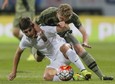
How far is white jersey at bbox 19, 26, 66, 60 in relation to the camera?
11.2 metres

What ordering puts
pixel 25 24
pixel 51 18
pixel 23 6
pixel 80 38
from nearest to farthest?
pixel 25 24, pixel 51 18, pixel 23 6, pixel 80 38

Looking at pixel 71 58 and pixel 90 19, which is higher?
pixel 71 58

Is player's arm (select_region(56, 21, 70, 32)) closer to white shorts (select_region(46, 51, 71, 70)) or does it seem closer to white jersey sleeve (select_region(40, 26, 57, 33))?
white jersey sleeve (select_region(40, 26, 57, 33))

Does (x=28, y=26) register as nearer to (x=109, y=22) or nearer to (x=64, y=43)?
(x=64, y=43)

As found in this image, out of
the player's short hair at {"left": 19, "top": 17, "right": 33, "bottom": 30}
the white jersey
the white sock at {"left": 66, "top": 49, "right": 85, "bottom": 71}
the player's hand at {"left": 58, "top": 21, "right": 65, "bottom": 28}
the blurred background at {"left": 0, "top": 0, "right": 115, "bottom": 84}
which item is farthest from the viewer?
the blurred background at {"left": 0, "top": 0, "right": 115, "bottom": 84}

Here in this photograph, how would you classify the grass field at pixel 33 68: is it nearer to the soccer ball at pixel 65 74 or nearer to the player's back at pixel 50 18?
the soccer ball at pixel 65 74

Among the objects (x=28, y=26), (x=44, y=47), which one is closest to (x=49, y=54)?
(x=44, y=47)

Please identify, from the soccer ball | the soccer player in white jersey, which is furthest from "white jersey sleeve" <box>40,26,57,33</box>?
the soccer ball

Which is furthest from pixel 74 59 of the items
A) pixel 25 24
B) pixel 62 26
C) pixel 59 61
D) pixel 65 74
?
pixel 25 24

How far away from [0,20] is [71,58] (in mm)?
17205

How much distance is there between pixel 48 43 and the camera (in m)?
11.6

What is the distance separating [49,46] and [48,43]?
0.22ft

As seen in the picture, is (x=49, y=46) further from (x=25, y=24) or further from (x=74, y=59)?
(x=25, y=24)

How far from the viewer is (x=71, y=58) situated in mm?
11141
